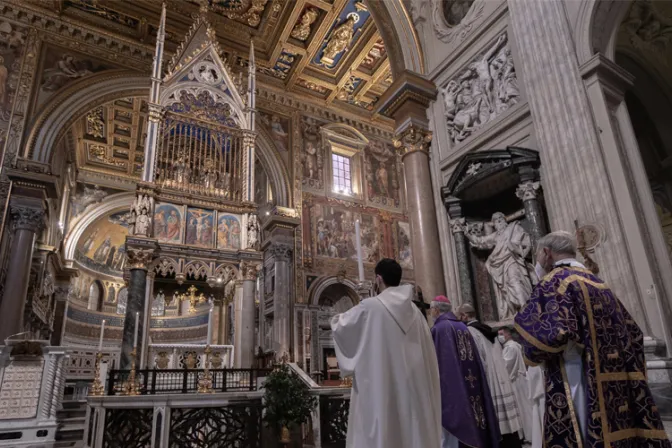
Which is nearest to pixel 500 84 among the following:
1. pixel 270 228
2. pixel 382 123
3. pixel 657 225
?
pixel 657 225

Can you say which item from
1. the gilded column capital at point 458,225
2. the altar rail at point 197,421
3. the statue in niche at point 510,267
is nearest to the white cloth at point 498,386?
the statue in niche at point 510,267

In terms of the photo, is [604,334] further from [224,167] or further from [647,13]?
[224,167]

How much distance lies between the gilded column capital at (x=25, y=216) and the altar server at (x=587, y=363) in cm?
1225

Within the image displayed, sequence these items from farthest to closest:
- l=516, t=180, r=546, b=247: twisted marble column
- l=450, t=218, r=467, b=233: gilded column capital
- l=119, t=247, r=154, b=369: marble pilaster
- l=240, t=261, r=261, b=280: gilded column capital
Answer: l=240, t=261, r=261, b=280: gilded column capital < l=119, t=247, r=154, b=369: marble pilaster < l=450, t=218, r=467, b=233: gilded column capital < l=516, t=180, r=546, b=247: twisted marble column

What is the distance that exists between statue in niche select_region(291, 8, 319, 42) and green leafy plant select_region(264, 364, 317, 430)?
38.4ft

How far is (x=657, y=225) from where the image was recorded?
13.1 ft

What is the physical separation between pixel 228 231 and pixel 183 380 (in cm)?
390

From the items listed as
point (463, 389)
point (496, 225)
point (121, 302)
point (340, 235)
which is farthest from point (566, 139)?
point (121, 302)

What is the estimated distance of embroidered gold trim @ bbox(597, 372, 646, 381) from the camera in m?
1.97

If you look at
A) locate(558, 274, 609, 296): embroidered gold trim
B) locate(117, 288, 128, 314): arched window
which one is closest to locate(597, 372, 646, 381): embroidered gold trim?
locate(558, 274, 609, 296): embroidered gold trim

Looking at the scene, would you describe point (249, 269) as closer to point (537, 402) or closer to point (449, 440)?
point (449, 440)

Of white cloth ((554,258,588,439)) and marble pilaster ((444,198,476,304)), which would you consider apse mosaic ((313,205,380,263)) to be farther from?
white cloth ((554,258,588,439))

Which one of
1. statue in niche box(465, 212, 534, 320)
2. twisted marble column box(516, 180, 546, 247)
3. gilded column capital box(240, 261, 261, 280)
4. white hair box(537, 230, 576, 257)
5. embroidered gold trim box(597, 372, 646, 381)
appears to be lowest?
embroidered gold trim box(597, 372, 646, 381)

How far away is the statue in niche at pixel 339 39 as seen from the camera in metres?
14.3
